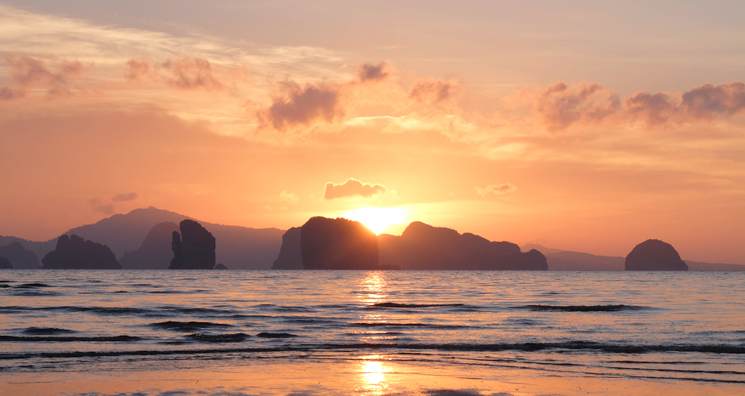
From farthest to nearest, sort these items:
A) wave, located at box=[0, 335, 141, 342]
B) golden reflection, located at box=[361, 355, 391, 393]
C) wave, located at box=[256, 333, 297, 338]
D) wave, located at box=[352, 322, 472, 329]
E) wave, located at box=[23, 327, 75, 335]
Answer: wave, located at box=[352, 322, 472, 329]
wave, located at box=[256, 333, 297, 338]
wave, located at box=[23, 327, 75, 335]
wave, located at box=[0, 335, 141, 342]
golden reflection, located at box=[361, 355, 391, 393]

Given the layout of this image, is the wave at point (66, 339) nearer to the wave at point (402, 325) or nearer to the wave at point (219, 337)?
the wave at point (219, 337)

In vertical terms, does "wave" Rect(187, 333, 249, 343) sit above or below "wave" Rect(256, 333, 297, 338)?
above

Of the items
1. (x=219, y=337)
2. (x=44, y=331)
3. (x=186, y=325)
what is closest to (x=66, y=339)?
(x=44, y=331)

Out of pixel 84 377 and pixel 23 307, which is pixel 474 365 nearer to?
pixel 84 377

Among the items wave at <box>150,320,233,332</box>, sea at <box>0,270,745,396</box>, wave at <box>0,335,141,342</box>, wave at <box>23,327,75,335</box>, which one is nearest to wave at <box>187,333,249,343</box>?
sea at <box>0,270,745,396</box>

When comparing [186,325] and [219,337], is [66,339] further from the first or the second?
[186,325]

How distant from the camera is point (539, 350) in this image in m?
27.2

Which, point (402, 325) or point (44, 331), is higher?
point (44, 331)

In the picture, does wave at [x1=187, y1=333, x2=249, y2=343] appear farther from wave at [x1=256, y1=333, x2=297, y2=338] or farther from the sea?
wave at [x1=256, y1=333, x2=297, y2=338]

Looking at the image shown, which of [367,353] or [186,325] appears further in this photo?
[186,325]

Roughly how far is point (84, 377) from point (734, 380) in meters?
21.3

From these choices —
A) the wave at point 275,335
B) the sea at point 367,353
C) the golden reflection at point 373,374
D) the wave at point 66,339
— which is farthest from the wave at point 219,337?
the golden reflection at point 373,374

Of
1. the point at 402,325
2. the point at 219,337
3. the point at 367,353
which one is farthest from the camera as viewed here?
the point at 402,325

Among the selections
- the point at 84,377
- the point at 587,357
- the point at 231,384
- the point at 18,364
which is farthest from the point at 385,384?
the point at 18,364
